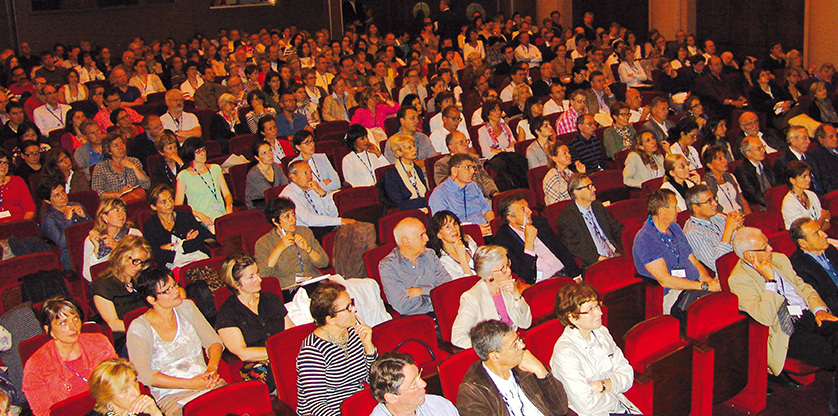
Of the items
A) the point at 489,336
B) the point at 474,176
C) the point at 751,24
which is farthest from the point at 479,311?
the point at 751,24

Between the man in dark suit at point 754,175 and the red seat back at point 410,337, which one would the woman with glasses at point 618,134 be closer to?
the man in dark suit at point 754,175

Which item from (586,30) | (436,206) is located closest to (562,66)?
(586,30)

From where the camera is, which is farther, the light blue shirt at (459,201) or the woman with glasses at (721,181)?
the woman with glasses at (721,181)

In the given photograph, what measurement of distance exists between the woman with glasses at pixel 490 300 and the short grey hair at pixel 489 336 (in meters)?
0.58

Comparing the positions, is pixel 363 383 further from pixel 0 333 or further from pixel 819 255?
pixel 819 255

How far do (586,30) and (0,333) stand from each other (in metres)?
12.3

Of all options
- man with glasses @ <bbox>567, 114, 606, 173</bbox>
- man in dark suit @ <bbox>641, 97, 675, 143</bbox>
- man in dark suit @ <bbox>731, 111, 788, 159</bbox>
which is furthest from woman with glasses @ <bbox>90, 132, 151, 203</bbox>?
man in dark suit @ <bbox>731, 111, 788, 159</bbox>

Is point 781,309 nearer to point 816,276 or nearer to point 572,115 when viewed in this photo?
point 816,276

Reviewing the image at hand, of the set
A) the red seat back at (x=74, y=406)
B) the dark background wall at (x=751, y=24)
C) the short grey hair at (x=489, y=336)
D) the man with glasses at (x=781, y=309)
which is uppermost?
the dark background wall at (x=751, y=24)

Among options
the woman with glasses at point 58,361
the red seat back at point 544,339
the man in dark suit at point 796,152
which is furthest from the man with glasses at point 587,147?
the woman with glasses at point 58,361

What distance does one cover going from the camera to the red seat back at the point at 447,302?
3520 mm

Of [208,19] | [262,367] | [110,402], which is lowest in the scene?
[262,367]

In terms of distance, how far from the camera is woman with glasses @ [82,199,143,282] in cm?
420

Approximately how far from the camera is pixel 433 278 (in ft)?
13.0
